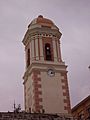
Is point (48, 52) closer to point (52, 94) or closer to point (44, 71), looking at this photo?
point (44, 71)

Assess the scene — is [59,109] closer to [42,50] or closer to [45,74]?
[45,74]

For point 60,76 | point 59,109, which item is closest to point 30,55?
point 60,76

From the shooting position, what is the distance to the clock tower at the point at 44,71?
139 ft

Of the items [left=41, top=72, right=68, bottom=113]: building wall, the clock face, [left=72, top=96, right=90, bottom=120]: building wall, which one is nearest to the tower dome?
the clock face

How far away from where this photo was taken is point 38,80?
43.4 m

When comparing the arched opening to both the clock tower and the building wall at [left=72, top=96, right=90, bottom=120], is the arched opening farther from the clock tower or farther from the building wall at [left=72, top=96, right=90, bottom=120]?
the building wall at [left=72, top=96, right=90, bottom=120]

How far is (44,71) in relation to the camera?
44.4 metres

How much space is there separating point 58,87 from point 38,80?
2704 millimetres

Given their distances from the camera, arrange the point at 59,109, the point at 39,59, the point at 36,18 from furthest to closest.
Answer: the point at 36,18 → the point at 39,59 → the point at 59,109

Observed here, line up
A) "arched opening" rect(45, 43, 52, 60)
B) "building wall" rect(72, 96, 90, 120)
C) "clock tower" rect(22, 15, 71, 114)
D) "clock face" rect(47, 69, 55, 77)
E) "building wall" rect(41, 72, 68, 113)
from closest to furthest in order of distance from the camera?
"building wall" rect(41, 72, 68, 113) < "clock tower" rect(22, 15, 71, 114) < "clock face" rect(47, 69, 55, 77) < "arched opening" rect(45, 43, 52, 60) < "building wall" rect(72, 96, 90, 120)

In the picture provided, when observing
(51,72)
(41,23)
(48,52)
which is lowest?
(51,72)

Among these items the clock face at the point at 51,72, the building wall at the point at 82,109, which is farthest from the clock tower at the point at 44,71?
the building wall at the point at 82,109

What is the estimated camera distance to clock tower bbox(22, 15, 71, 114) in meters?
42.5

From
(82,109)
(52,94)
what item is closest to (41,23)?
(52,94)
